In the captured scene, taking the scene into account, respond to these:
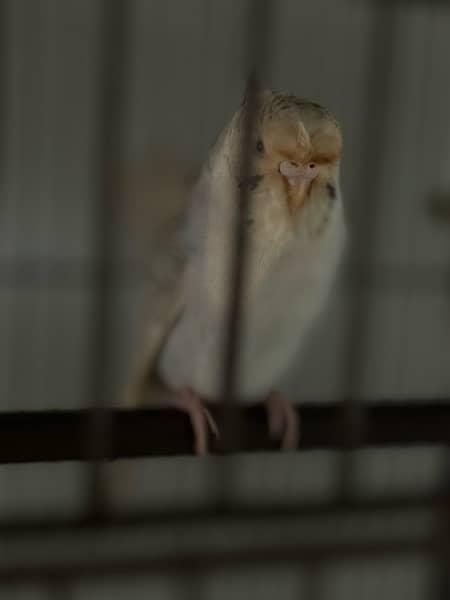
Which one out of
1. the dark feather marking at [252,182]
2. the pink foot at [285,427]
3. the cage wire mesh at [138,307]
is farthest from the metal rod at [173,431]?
the cage wire mesh at [138,307]

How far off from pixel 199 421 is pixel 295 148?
0.19m

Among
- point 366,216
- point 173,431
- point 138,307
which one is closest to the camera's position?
point 173,431

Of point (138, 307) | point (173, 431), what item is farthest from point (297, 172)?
point (138, 307)

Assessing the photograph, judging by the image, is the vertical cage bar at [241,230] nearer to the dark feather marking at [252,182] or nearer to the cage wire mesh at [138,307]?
the dark feather marking at [252,182]

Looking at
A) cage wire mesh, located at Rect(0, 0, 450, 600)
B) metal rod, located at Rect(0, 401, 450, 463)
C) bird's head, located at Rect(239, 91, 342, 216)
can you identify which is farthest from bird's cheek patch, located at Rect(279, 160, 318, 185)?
cage wire mesh, located at Rect(0, 0, 450, 600)

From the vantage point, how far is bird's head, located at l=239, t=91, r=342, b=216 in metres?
0.15

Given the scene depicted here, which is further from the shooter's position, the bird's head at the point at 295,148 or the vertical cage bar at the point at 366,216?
the vertical cage bar at the point at 366,216

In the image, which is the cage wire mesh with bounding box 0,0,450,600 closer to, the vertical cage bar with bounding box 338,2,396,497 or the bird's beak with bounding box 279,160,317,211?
the vertical cage bar with bounding box 338,2,396,497

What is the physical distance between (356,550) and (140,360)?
0.43 m

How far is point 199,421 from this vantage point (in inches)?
13.0

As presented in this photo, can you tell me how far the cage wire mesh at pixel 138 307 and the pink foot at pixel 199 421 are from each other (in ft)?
1.23

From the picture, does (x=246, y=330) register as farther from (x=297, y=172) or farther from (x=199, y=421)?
(x=297, y=172)

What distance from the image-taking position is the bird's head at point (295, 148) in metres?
0.15

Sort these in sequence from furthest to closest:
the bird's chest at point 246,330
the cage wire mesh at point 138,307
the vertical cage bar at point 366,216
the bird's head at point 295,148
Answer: the cage wire mesh at point 138,307, the vertical cage bar at point 366,216, the bird's chest at point 246,330, the bird's head at point 295,148
